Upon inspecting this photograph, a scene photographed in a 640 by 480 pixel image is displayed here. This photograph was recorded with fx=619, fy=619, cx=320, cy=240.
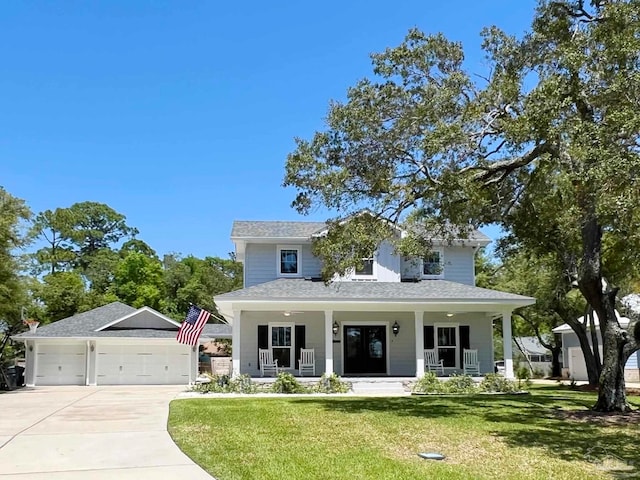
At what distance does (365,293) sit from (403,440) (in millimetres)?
11973

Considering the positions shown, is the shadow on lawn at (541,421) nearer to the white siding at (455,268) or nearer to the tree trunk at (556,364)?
the white siding at (455,268)

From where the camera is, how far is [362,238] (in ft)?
46.4

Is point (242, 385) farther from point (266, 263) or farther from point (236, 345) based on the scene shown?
point (266, 263)

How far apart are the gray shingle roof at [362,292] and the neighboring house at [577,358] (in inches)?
342

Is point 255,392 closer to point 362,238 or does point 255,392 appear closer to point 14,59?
point 362,238

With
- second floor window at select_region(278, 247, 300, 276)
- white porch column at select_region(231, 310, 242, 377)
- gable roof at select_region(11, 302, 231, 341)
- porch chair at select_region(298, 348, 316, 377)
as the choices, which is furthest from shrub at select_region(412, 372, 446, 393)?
gable roof at select_region(11, 302, 231, 341)

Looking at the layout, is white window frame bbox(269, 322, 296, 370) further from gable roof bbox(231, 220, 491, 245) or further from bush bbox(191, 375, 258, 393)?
gable roof bbox(231, 220, 491, 245)

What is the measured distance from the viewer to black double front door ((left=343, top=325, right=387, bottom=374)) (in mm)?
23781

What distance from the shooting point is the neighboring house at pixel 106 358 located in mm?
28438

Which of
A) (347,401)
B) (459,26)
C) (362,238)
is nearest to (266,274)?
(347,401)

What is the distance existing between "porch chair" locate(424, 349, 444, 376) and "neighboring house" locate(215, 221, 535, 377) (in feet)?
1.23

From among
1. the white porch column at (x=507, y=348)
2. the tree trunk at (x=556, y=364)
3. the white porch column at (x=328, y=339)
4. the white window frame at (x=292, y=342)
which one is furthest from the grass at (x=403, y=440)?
the tree trunk at (x=556, y=364)

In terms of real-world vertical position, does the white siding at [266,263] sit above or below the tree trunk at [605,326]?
above

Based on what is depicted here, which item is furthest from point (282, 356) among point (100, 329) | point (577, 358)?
point (577, 358)
